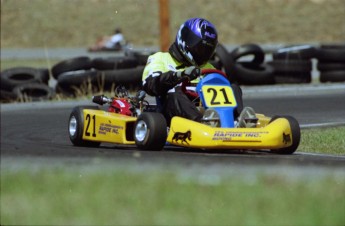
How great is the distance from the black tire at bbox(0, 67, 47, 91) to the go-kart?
615 centimetres

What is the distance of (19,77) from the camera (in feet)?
50.6

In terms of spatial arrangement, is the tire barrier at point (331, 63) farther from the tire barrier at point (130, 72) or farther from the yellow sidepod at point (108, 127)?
the yellow sidepod at point (108, 127)

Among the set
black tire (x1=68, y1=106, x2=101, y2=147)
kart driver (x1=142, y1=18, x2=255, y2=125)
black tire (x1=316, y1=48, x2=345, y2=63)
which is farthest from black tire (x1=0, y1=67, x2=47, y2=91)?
kart driver (x1=142, y1=18, x2=255, y2=125)

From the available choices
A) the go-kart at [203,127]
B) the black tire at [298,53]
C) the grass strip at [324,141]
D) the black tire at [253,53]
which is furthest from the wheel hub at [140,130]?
the black tire at [298,53]

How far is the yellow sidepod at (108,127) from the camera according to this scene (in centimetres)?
855

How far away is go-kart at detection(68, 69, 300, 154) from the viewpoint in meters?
7.92

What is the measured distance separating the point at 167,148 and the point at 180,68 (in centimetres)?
66

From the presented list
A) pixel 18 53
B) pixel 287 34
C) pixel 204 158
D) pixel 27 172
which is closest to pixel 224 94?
pixel 204 158

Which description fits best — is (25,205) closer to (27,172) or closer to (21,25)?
(27,172)

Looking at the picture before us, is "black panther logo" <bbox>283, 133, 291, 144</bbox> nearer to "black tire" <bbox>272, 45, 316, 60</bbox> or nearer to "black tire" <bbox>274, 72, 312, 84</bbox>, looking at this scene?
"black tire" <bbox>272, 45, 316, 60</bbox>

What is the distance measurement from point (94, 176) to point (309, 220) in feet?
6.82

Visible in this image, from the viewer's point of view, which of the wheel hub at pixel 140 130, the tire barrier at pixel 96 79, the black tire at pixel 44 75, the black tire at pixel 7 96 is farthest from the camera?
the black tire at pixel 44 75

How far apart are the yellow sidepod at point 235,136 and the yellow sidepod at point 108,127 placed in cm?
58

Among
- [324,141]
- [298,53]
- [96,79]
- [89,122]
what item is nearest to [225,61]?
[298,53]
